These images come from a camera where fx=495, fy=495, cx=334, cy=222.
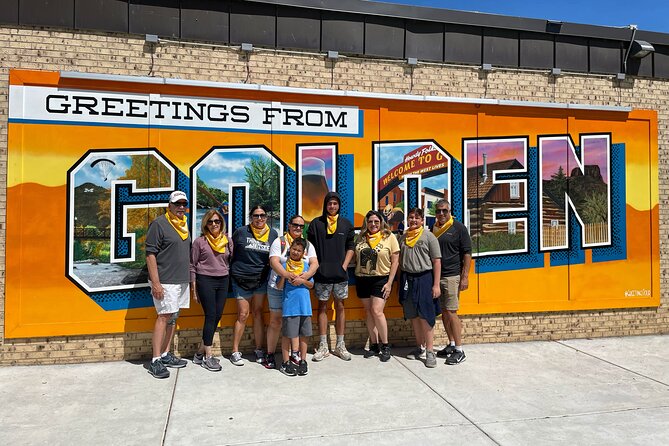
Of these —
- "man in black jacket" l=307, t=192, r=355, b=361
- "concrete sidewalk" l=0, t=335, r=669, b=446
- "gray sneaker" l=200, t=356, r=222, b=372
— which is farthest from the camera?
"man in black jacket" l=307, t=192, r=355, b=361

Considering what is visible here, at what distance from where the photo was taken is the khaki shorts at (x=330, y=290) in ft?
18.9

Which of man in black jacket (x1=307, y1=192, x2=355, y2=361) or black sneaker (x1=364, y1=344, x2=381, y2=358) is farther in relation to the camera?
black sneaker (x1=364, y1=344, x2=381, y2=358)

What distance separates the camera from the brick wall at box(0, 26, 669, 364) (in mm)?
5566

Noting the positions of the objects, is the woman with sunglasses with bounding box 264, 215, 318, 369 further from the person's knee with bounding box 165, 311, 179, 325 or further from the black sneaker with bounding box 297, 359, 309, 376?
the person's knee with bounding box 165, 311, 179, 325

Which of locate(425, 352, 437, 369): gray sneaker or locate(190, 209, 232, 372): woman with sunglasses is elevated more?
locate(190, 209, 232, 372): woman with sunglasses

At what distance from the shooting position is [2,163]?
5.47 metres

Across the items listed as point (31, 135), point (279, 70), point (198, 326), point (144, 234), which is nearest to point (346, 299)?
point (198, 326)

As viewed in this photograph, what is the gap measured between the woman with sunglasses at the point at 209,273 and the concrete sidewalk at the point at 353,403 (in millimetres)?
443

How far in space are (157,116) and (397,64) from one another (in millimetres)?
3129

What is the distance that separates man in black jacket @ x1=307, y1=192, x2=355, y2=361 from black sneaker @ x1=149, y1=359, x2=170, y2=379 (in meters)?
1.66

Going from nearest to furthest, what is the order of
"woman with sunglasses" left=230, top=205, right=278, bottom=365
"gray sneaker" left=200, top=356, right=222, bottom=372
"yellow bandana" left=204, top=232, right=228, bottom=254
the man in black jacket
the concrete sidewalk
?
1. the concrete sidewalk
2. "gray sneaker" left=200, top=356, right=222, bottom=372
3. "yellow bandana" left=204, top=232, right=228, bottom=254
4. "woman with sunglasses" left=230, top=205, right=278, bottom=365
5. the man in black jacket

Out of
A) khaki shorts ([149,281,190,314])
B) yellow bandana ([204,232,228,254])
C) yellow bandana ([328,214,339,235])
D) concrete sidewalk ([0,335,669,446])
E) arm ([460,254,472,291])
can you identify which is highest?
yellow bandana ([328,214,339,235])

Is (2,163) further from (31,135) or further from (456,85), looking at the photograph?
(456,85)

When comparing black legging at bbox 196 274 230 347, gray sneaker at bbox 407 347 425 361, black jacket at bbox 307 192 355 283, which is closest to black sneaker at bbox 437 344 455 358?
gray sneaker at bbox 407 347 425 361
